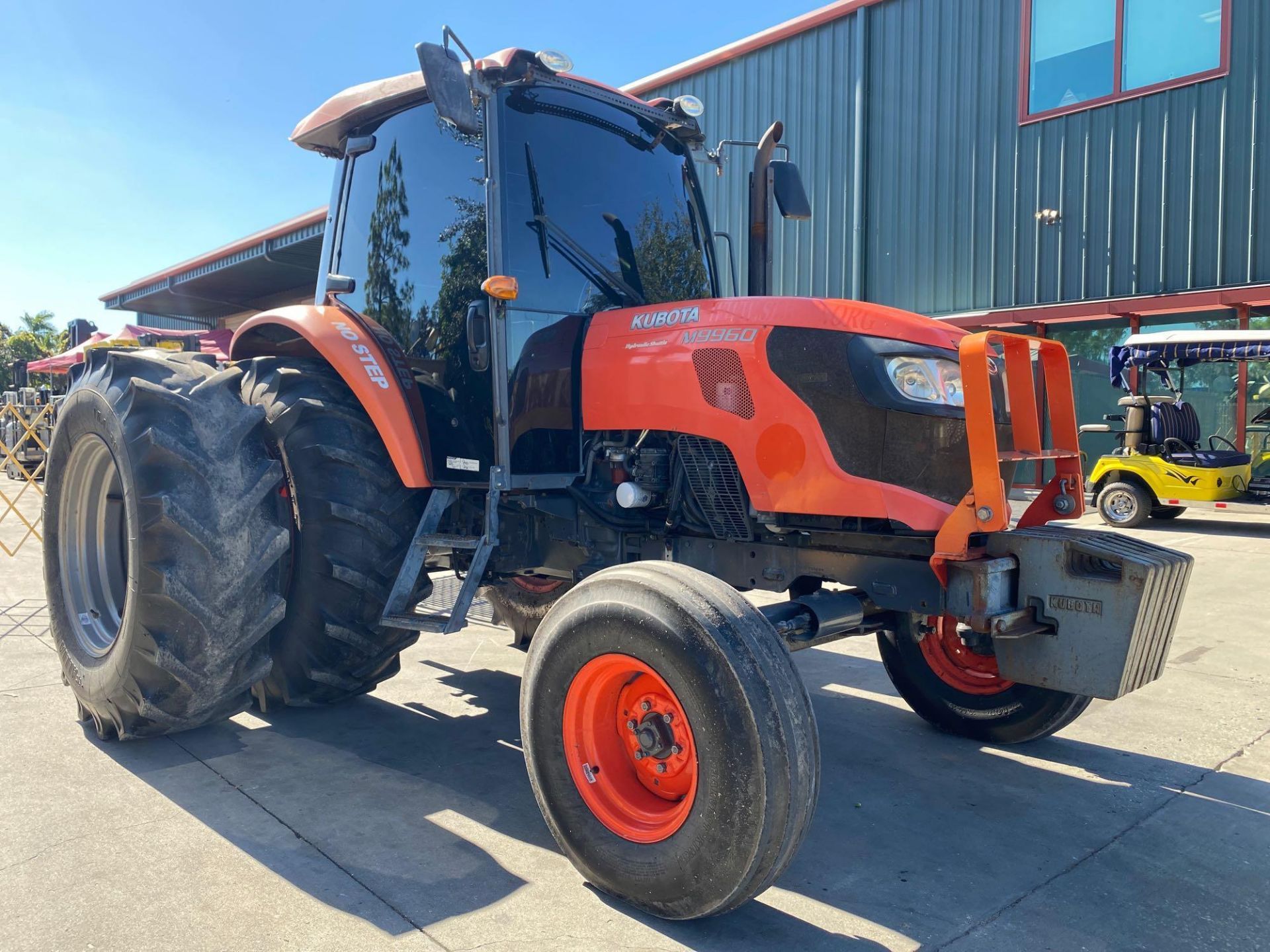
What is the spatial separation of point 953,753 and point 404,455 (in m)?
2.63

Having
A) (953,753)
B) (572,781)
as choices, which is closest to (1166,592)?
(953,753)

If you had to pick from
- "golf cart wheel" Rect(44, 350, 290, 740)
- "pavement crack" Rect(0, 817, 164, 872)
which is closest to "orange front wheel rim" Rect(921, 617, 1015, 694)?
"golf cart wheel" Rect(44, 350, 290, 740)

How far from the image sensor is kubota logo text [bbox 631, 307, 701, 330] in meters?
3.36

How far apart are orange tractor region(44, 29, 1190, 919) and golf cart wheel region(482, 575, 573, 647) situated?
33.2 inches

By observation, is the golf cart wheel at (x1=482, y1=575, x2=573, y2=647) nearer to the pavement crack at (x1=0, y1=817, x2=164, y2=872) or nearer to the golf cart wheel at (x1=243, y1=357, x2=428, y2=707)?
the golf cart wheel at (x1=243, y1=357, x2=428, y2=707)

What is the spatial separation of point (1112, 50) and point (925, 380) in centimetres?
1379

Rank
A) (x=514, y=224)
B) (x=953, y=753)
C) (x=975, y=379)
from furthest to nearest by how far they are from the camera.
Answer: (x=953, y=753)
(x=514, y=224)
(x=975, y=379)

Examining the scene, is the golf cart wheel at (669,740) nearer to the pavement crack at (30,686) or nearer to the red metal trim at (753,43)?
the pavement crack at (30,686)

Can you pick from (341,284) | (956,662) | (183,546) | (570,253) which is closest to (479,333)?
(570,253)

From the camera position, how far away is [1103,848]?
10.4 feet

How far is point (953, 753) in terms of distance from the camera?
160 inches

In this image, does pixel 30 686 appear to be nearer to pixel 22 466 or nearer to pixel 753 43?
pixel 22 466

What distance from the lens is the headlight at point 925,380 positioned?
3.03 metres

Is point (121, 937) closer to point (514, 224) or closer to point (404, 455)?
point (404, 455)
